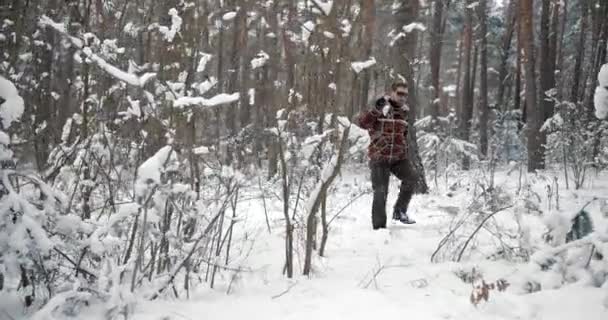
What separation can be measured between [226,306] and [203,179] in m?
1.03

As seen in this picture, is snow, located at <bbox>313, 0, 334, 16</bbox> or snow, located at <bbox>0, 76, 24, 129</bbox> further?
snow, located at <bbox>313, 0, 334, 16</bbox>

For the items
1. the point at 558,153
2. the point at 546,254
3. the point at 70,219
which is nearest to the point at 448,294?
the point at 546,254

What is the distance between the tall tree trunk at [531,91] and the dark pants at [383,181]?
5.94m

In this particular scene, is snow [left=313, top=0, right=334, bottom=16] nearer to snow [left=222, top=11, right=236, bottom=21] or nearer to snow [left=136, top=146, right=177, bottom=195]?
snow [left=222, top=11, right=236, bottom=21]

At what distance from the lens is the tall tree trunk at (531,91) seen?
9.53m

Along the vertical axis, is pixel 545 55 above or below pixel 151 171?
above

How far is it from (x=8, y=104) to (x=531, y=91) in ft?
31.7

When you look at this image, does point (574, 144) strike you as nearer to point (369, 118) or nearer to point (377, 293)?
point (369, 118)

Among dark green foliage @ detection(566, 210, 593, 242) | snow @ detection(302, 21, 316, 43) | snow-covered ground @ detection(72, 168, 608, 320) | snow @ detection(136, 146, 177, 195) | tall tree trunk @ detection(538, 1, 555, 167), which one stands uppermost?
tall tree trunk @ detection(538, 1, 555, 167)

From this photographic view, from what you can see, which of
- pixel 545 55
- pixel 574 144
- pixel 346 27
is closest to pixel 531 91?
pixel 574 144

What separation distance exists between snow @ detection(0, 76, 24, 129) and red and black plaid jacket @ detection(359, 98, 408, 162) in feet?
10.2

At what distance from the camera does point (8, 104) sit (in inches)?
79.1

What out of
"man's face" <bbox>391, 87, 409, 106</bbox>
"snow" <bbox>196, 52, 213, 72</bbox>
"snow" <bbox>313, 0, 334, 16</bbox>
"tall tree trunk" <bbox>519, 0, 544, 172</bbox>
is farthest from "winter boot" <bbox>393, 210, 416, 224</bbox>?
"tall tree trunk" <bbox>519, 0, 544, 172</bbox>

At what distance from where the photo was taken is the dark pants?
15.3ft
